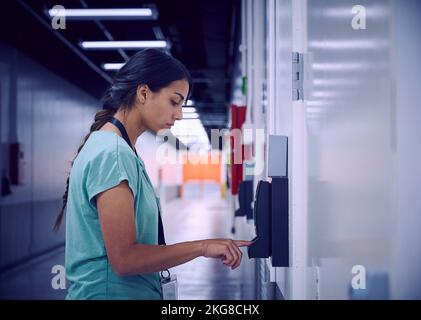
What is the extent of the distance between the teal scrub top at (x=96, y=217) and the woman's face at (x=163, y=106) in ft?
0.45

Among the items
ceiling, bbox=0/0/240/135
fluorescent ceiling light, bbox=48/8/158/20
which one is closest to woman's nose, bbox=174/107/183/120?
ceiling, bbox=0/0/240/135

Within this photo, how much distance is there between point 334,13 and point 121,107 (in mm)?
535

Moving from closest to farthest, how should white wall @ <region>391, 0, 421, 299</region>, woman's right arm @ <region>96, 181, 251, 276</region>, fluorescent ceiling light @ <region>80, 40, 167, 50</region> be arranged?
white wall @ <region>391, 0, 421, 299</region> → woman's right arm @ <region>96, 181, 251, 276</region> → fluorescent ceiling light @ <region>80, 40, 167, 50</region>

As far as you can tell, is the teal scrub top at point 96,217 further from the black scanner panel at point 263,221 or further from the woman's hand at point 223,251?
the black scanner panel at point 263,221

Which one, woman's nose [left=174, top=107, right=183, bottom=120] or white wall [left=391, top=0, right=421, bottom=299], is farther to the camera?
woman's nose [left=174, top=107, right=183, bottom=120]

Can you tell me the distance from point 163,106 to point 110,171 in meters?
0.26

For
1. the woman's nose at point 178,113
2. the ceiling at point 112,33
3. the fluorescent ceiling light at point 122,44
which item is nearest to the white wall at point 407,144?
the woman's nose at point 178,113

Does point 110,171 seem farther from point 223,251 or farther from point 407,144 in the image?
point 407,144

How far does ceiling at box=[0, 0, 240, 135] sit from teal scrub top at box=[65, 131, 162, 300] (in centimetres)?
286

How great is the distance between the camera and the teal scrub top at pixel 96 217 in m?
0.84

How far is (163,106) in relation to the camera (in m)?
1.01

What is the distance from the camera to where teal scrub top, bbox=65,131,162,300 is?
842 mm

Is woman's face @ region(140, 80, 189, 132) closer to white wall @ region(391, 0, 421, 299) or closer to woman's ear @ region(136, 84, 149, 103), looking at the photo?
woman's ear @ region(136, 84, 149, 103)
